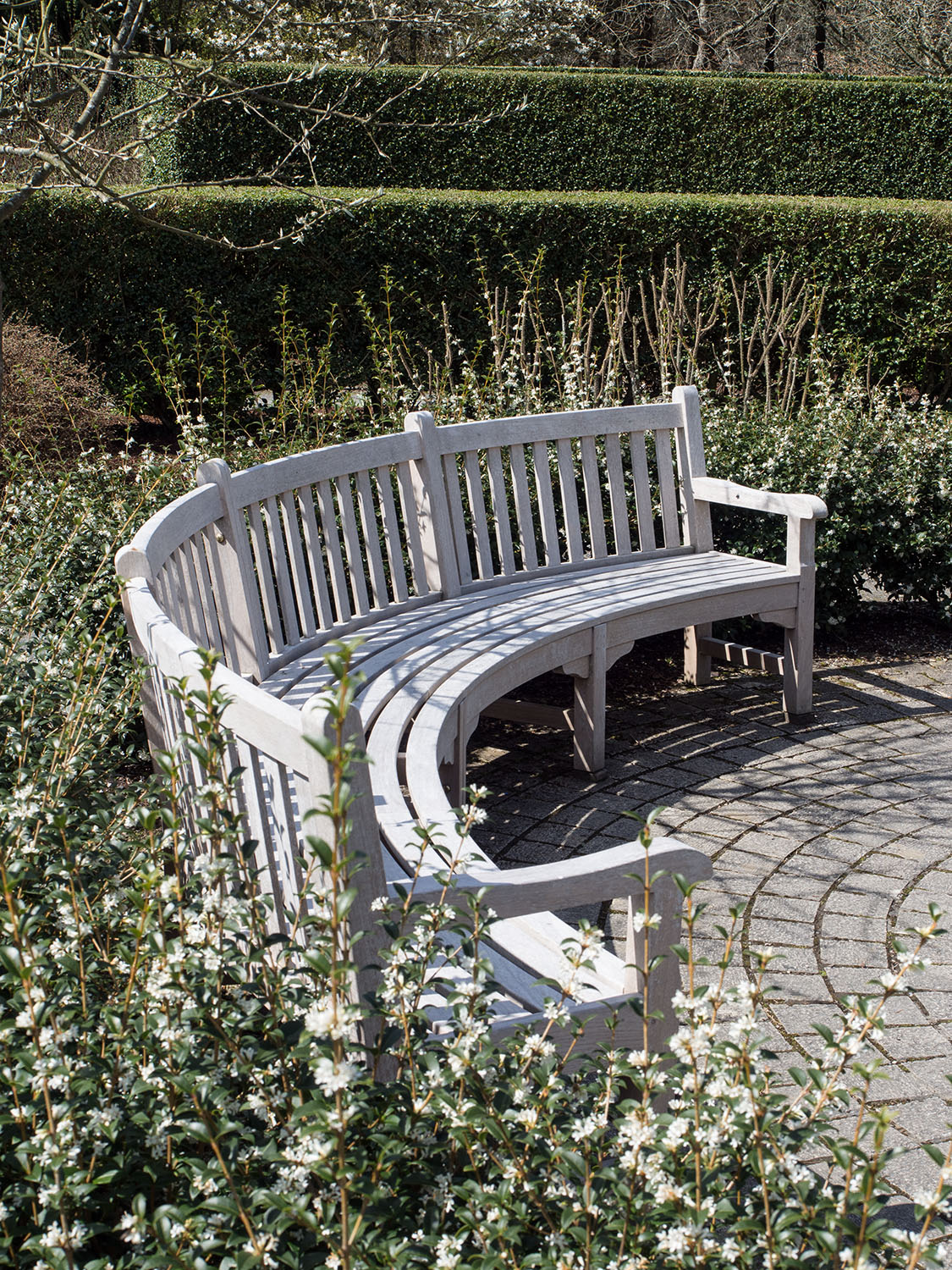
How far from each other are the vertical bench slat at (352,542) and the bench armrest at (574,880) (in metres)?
2.32

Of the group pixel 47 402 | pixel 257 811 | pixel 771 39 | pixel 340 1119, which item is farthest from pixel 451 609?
pixel 771 39

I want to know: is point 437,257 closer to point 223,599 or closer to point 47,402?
point 47,402

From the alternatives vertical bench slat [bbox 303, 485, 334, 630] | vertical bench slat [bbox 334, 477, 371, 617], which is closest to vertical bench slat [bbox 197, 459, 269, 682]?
vertical bench slat [bbox 303, 485, 334, 630]

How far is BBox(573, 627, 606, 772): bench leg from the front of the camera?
4.70 meters

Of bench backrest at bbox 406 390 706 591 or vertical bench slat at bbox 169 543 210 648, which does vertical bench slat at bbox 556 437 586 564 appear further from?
vertical bench slat at bbox 169 543 210 648

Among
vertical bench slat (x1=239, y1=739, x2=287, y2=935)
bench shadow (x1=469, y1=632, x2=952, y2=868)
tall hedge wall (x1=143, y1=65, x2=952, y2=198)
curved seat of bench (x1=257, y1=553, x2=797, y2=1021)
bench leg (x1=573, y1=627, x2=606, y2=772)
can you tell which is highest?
tall hedge wall (x1=143, y1=65, x2=952, y2=198)

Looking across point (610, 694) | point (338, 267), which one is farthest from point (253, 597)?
point (338, 267)

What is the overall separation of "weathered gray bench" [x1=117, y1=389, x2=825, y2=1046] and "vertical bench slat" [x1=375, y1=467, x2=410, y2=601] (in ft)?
0.04

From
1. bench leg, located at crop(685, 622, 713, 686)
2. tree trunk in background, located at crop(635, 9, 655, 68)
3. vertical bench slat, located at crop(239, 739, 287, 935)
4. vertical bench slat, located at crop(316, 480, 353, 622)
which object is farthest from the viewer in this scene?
tree trunk in background, located at crop(635, 9, 655, 68)

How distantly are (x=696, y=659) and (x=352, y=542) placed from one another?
2.04 m

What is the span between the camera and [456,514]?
497 cm

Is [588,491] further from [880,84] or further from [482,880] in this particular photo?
[880,84]

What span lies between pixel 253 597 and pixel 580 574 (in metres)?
1.93

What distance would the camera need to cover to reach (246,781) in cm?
231
